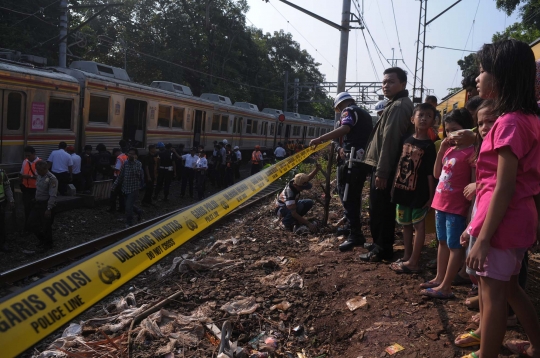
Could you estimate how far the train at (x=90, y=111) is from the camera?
1075 centimetres

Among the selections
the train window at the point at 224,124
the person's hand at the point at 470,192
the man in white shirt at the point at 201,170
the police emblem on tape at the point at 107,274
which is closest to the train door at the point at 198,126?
the train window at the point at 224,124

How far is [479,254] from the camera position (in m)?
2.35

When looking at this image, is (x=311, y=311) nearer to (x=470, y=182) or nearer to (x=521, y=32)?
(x=470, y=182)

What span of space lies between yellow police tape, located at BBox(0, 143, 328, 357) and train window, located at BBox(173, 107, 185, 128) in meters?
14.8

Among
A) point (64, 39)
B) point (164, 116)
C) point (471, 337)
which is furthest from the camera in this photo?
point (164, 116)

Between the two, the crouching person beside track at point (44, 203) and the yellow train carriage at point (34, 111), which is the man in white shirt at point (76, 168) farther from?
the crouching person beside track at point (44, 203)

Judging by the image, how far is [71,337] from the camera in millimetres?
4027

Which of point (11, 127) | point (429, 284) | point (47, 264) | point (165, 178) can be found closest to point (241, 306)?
point (429, 284)

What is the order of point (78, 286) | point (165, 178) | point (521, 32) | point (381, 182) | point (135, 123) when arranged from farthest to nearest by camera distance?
point (521, 32) < point (135, 123) < point (165, 178) < point (381, 182) < point (78, 286)

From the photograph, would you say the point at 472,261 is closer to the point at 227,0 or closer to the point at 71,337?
the point at 71,337

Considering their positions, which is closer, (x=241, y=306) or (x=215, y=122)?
(x=241, y=306)

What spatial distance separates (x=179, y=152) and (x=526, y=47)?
15047 mm

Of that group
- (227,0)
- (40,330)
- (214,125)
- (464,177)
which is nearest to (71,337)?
(40,330)

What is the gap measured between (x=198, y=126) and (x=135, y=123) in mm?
4363
